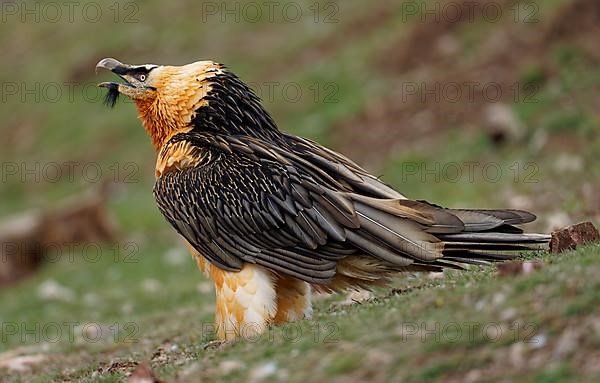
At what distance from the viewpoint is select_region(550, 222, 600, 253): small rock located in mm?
8875

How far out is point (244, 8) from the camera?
3459 centimetres

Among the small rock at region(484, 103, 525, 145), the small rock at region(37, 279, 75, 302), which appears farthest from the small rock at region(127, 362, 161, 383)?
the small rock at region(484, 103, 525, 145)

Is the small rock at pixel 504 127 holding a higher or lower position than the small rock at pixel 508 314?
higher

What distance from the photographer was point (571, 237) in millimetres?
8883

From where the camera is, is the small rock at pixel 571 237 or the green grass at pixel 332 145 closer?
the green grass at pixel 332 145

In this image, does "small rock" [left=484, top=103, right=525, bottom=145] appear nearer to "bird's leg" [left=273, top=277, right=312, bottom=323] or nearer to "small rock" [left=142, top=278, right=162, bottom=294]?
"small rock" [left=142, top=278, right=162, bottom=294]

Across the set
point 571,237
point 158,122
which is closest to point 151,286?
point 158,122

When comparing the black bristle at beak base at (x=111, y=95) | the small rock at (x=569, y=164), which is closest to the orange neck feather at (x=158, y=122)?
the black bristle at beak base at (x=111, y=95)

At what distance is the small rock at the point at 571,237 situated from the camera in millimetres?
8875

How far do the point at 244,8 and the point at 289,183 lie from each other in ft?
85.1

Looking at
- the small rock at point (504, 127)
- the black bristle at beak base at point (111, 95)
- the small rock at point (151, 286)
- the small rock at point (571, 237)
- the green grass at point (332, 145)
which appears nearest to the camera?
the green grass at point (332, 145)

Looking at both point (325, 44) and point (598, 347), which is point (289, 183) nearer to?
point (598, 347)

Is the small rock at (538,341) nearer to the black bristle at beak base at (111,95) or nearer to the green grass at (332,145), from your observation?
the green grass at (332,145)

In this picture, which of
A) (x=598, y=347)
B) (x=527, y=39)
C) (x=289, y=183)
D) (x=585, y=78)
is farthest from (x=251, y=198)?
(x=527, y=39)
